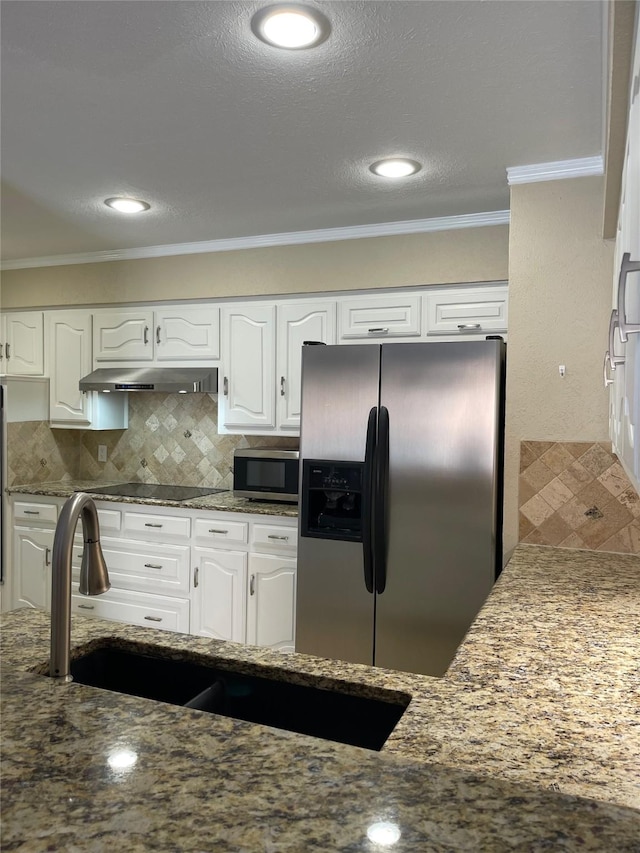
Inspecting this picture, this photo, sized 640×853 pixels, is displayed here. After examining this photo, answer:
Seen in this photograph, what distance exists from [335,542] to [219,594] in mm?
950

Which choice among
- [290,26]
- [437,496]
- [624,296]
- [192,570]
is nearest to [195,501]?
[192,570]

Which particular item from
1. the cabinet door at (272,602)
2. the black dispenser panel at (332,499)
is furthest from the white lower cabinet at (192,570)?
the black dispenser panel at (332,499)

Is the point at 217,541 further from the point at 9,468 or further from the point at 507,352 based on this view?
the point at 507,352

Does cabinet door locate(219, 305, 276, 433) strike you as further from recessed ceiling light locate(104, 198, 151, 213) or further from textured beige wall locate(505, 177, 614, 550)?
textured beige wall locate(505, 177, 614, 550)

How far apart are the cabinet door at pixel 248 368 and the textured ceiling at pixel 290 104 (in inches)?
26.5

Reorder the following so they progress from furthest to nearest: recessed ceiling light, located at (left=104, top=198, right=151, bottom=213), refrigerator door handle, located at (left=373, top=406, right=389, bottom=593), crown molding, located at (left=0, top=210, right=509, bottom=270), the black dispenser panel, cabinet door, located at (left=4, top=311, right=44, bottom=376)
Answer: cabinet door, located at (left=4, top=311, right=44, bottom=376), crown molding, located at (left=0, top=210, right=509, bottom=270), recessed ceiling light, located at (left=104, top=198, right=151, bottom=213), the black dispenser panel, refrigerator door handle, located at (left=373, top=406, right=389, bottom=593)

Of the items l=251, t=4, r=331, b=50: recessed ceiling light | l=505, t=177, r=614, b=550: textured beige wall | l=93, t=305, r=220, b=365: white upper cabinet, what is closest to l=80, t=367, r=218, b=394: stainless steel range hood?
l=93, t=305, r=220, b=365: white upper cabinet

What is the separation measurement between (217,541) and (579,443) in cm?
194

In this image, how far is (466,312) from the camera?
3.28 metres

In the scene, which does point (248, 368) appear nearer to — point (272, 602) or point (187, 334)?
point (187, 334)

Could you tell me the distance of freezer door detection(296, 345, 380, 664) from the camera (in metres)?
2.88

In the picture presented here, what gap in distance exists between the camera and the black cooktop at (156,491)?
388 centimetres

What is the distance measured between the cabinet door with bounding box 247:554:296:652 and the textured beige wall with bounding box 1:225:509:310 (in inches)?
58.9

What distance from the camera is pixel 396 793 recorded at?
2.49 ft
